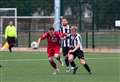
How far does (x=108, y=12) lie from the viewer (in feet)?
150

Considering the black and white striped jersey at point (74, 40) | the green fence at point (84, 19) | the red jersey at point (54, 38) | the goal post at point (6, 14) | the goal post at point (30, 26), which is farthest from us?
the goal post at point (30, 26)

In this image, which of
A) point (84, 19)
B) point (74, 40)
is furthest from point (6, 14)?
point (74, 40)

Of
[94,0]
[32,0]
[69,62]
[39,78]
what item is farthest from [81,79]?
[32,0]

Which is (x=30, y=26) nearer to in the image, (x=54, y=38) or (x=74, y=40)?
(x=54, y=38)

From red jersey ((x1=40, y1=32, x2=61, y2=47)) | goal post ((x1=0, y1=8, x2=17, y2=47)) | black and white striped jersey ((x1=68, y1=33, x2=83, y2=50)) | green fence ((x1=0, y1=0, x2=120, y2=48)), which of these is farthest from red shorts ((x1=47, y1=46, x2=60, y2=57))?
goal post ((x1=0, y1=8, x2=17, y2=47))

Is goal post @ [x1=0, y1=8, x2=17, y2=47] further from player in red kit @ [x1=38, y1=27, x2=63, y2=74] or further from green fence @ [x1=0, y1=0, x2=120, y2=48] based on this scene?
player in red kit @ [x1=38, y1=27, x2=63, y2=74]

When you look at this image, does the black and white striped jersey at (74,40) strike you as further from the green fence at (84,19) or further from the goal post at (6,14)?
the goal post at (6,14)

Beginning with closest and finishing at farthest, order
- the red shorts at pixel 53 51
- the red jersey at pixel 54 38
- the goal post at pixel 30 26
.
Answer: the red jersey at pixel 54 38, the red shorts at pixel 53 51, the goal post at pixel 30 26

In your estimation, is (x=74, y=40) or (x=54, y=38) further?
(x=54, y=38)

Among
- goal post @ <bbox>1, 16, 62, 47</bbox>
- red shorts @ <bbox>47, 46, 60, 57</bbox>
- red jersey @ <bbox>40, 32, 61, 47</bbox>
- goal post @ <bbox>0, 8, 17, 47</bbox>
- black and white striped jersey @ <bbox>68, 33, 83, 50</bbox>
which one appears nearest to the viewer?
black and white striped jersey @ <bbox>68, 33, 83, 50</bbox>

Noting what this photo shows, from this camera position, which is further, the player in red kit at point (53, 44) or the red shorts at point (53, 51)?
the red shorts at point (53, 51)

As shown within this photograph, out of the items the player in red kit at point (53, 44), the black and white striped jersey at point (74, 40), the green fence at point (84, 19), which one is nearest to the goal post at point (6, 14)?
the green fence at point (84, 19)

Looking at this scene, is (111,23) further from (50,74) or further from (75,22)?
(50,74)

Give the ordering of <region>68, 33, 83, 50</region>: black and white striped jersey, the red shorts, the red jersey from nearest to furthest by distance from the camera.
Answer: <region>68, 33, 83, 50</region>: black and white striped jersey, the red jersey, the red shorts
